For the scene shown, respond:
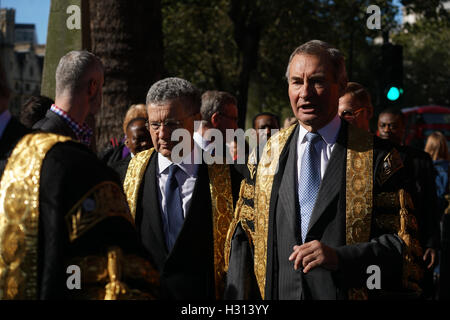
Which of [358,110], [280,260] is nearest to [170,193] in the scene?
[280,260]

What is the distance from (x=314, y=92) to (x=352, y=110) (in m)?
1.91

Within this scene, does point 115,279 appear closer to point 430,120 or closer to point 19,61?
point 430,120

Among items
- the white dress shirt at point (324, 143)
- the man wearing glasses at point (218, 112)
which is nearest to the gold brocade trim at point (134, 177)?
the white dress shirt at point (324, 143)

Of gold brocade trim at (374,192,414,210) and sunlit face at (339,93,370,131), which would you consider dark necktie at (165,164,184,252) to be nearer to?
gold brocade trim at (374,192,414,210)

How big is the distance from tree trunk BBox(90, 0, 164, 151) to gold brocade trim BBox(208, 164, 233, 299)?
413cm

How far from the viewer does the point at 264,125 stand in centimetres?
841

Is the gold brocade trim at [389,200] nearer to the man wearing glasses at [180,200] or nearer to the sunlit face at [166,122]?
the man wearing glasses at [180,200]

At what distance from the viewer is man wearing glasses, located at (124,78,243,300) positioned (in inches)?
143

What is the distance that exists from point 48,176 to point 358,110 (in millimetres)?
3428

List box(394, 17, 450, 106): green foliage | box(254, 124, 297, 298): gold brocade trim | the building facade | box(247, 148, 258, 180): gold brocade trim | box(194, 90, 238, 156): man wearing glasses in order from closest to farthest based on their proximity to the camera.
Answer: box(254, 124, 297, 298): gold brocade trim < box(247, 148, 258, 180): gold brocade trim < box(194, 90, 238, 156): man wearing glasses < box(394, 17, 450, 106): green foliage < the building facade

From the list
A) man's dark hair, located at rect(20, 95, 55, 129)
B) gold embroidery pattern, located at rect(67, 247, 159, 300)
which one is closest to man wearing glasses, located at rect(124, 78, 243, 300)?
gold embroidery pattern, located at rect(67, 247, 159, 300)

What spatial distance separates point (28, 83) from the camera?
86.1 meters
